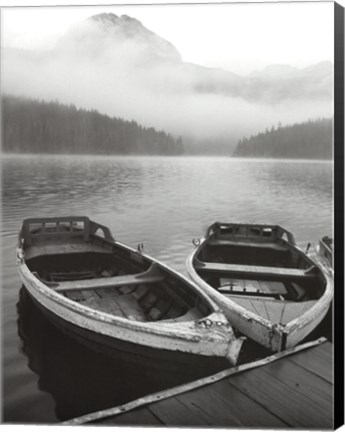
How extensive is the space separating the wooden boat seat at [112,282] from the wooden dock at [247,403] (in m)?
1.82

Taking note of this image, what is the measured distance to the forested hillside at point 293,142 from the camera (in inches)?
159

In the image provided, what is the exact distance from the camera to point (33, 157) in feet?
15.5

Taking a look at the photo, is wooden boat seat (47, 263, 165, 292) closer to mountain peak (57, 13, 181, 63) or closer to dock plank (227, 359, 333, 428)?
dock plank (227, 359, 333, 428)

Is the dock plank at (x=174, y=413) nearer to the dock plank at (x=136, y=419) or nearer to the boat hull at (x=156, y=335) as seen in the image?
the dock plank at (x=136, y=419)

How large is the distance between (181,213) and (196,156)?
130cm

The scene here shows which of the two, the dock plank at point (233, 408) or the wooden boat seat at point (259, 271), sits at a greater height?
the wooden boat seat at point (259, 271)

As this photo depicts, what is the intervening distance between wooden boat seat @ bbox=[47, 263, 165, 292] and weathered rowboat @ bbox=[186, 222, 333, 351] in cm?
49

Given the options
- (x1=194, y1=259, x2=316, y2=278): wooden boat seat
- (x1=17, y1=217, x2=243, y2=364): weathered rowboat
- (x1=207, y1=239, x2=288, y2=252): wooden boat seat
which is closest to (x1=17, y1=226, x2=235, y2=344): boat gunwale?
(x1=17, y1=217, x2=243, y2=364): weathered rowboat

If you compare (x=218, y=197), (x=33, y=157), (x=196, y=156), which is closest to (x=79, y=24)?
(x=33, y=157)

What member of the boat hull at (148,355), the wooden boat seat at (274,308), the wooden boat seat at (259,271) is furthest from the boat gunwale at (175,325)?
the wooden boat seat at (259,271)

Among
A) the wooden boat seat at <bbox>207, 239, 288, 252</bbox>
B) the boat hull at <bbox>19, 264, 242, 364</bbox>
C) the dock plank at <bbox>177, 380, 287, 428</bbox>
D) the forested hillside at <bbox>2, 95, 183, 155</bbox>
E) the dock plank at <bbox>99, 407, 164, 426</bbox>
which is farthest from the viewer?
the wooden boat seat at <bbox>207, 239, 288, 252</bbox>

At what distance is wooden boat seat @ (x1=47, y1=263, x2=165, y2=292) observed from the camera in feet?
15.7

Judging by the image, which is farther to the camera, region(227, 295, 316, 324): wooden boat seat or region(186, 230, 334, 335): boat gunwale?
region(227, 295, 316, 324): wooden boat seat

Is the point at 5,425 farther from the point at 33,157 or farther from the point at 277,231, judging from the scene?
the point at 277,231
